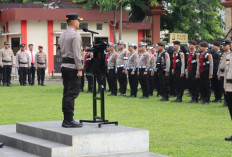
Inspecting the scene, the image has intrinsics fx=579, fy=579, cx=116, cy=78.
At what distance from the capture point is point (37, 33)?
35344 millimetres

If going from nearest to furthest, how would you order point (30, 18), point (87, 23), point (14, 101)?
point (14, 101) < point (30, 18) < point (87, 23)

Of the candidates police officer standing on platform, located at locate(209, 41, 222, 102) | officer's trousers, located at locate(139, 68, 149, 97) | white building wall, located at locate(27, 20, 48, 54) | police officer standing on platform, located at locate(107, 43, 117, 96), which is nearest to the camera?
police officer standing on platform, located at locate(209, 41, 222, 102)

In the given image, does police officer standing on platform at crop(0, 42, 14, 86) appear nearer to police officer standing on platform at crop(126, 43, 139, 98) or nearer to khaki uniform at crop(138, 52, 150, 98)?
police officer standing on platform at crop(126, 43, 139, 98)

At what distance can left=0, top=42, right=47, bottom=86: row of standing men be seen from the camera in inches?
1118

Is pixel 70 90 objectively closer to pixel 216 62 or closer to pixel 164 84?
pixel 216 62

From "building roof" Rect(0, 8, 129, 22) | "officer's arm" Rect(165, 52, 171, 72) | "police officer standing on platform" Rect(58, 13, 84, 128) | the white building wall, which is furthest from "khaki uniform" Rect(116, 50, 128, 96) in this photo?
"building roof" Rect(0, 8, 129, 22)

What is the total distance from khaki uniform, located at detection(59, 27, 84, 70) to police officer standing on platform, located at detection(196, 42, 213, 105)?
9.39m

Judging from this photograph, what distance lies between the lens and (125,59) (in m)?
22.8

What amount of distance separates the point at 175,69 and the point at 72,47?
10.7m

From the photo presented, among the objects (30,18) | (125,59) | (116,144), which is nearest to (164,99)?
(125,59)

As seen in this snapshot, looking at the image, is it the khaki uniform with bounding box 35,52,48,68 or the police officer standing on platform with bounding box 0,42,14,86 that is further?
the khaki uniform with bounding box 35,52,48,68

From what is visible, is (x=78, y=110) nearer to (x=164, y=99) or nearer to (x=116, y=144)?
(x=164, y=99)

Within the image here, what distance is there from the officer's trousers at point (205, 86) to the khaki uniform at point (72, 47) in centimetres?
962

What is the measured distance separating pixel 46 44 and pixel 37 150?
26.3 metres
